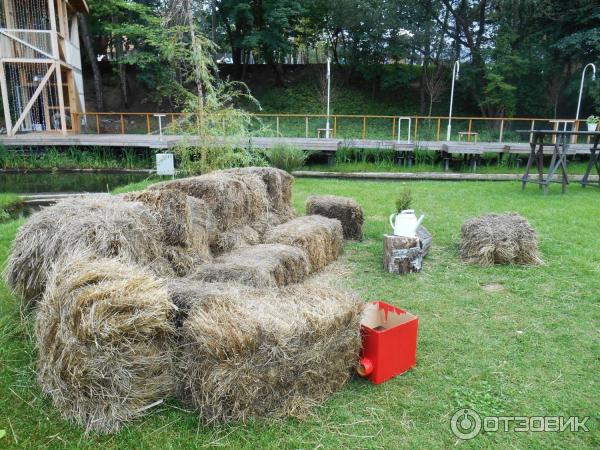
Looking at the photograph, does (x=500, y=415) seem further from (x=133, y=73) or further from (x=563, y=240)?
(x=133, y=73)

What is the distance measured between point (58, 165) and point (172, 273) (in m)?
11.2

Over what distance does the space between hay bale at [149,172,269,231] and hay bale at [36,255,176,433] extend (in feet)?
4.91

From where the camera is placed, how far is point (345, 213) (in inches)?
220

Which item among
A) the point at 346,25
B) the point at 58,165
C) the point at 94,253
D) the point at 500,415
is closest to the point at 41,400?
the point at 94,253

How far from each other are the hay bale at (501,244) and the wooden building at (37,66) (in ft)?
43.9

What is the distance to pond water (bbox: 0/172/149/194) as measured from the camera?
32.4 feet

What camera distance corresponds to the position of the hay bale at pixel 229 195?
3.98 metres

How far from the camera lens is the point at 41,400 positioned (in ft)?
7.52

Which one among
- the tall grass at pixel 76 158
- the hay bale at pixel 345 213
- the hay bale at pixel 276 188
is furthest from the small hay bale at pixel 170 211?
the tall grass at pixel 76 158

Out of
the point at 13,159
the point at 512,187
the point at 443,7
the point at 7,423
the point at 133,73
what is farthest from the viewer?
the point at 133,73

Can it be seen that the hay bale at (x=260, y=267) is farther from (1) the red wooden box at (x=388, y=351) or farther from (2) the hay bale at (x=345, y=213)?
(2) the hay bale at (x=345, y=213)

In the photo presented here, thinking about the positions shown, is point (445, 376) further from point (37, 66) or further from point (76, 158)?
point (37, 66)

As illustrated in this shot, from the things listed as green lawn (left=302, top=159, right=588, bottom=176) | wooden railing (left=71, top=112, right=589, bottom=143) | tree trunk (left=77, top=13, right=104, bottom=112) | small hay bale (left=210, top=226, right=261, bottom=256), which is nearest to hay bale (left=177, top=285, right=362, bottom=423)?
small hay bale (left=210, top=226, right=261, bottom=256)

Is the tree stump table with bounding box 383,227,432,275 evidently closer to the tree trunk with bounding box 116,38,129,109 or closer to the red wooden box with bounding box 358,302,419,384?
the red wooden box with bounding box 358,302,419,384
